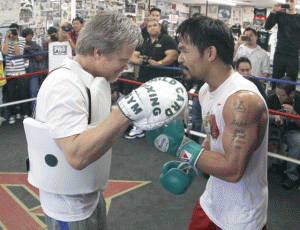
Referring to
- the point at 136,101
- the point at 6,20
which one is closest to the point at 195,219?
the point at 136,101

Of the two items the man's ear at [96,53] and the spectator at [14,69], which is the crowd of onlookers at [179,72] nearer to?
the spectator at [14,69]

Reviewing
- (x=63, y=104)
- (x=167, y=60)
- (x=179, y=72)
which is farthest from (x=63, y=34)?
(x=63, y=104)

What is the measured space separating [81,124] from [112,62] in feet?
0.89

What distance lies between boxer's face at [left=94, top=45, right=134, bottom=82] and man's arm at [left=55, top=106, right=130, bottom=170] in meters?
0.23

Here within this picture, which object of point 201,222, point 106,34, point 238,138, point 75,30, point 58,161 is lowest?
point 201,222

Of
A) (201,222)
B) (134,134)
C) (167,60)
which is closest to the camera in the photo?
(201,222)

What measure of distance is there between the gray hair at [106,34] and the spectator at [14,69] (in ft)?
12.4

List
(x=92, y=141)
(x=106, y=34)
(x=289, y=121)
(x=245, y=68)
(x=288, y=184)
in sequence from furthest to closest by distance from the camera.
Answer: (x=245, y=68)
(x=289, y=121)
(x=288, y=184)
(x=106, y=34)
(x=92, y=141)

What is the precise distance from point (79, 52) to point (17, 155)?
2.61m

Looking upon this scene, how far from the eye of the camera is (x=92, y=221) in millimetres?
1180

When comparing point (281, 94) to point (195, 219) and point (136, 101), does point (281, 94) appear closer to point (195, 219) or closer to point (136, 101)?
point (195, 219)

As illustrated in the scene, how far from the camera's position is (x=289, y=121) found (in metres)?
3.02

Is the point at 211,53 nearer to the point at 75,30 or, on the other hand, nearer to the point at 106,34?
the point at 106,34

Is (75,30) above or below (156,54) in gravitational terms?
above
